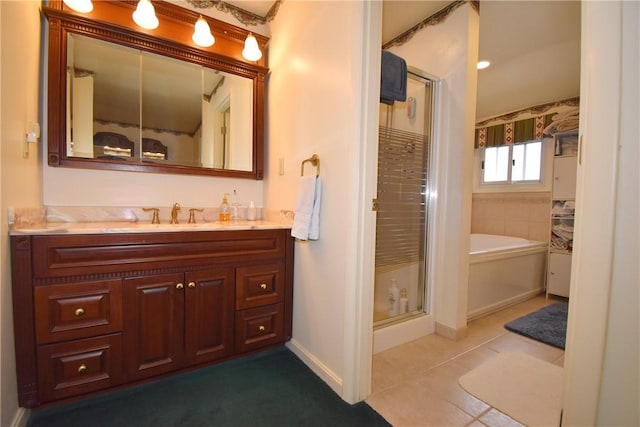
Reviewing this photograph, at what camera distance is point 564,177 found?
3.13 metres

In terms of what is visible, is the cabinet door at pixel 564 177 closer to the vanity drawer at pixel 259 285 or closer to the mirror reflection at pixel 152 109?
the vanity drawer at pixel 259 285

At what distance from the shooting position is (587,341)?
587 mm

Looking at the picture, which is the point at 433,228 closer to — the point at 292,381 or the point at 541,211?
the point at 292,381

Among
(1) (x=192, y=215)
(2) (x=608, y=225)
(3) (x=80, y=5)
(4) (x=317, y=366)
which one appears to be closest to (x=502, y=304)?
(4) (x=317, y=366)

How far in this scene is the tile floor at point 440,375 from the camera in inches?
51.4

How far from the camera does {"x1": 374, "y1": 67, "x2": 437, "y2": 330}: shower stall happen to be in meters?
2.07

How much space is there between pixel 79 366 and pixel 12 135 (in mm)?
1055

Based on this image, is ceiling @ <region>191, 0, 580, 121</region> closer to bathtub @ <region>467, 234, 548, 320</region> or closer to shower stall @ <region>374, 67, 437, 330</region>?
shower stall @ <region>374, 67, 437, 330</region>

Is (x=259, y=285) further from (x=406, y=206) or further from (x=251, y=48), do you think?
(x=251, y=48)

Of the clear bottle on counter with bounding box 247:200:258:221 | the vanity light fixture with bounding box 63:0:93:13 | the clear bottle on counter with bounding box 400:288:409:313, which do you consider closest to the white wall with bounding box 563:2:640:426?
the clear bottle on counter with bounding box 400:288:409:313

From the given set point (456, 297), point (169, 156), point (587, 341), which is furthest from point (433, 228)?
point (169, 156)

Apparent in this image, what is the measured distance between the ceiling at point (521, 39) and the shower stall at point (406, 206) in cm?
64

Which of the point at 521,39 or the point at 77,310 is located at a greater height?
the point at 521,39

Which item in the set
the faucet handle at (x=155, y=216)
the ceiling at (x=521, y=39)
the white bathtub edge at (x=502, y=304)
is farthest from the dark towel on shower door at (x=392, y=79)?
the white bathtub edge at (x=502, y=304)
